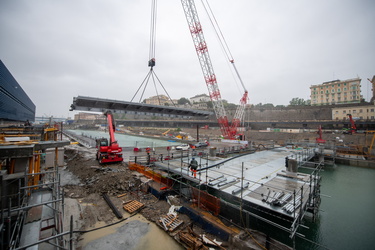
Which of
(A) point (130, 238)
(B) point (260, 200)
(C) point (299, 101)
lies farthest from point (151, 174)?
(C) point (299, 101)

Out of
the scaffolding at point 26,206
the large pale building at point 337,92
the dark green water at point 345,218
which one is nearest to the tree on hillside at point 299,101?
the large pale building at point 337,92

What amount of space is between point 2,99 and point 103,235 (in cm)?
3154

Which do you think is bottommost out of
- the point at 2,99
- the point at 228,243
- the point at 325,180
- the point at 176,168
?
the point at 325,180

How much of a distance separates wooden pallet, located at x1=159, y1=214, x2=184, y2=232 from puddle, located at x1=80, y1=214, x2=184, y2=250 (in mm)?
260

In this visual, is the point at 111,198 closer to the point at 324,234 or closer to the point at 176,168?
the point at 176,168

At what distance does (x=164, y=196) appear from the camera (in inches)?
408

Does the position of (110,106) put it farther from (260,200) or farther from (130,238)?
(260,200)

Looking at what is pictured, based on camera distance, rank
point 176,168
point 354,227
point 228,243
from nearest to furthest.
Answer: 1. point 228,243
2. point 354,227
3. point 176,168

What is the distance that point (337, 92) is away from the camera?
262 feet

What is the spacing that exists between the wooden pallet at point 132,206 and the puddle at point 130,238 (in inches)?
36.9

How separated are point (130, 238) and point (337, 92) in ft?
359

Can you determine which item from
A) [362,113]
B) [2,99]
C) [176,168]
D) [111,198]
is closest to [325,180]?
[176,168]

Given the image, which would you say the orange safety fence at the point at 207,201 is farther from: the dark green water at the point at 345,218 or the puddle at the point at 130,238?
the dark green water at the point at 345,218

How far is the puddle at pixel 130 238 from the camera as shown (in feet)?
21.6
